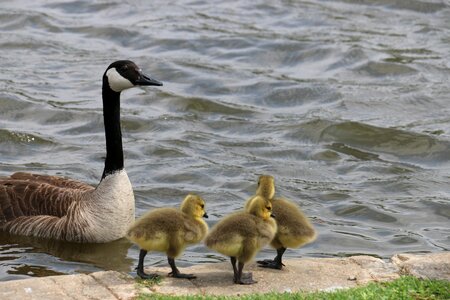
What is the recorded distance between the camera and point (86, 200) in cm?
1199

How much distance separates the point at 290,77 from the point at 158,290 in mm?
10374

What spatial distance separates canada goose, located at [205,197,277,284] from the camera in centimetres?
848

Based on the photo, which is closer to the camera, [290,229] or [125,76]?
[290,229]

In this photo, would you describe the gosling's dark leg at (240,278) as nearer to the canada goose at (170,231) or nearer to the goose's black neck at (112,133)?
the canada goose at (170,231)

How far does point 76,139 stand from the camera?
619 inches

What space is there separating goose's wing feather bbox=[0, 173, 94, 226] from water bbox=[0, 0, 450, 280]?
397 mm

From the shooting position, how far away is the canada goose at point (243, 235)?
8484mm

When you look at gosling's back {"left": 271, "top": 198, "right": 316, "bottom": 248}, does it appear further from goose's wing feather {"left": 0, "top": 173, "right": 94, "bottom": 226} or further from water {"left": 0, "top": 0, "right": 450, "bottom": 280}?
goose's wing feather {"left": 0, "top": 173, "right": 94, "bottom": 226}

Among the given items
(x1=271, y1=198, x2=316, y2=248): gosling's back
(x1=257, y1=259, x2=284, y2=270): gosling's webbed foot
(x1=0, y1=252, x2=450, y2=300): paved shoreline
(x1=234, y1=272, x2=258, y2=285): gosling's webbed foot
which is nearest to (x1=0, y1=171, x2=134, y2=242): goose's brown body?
(x1=0, y1=252, x2=450, y2=300): paved shoreline

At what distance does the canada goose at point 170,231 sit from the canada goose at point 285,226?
48 centimetres

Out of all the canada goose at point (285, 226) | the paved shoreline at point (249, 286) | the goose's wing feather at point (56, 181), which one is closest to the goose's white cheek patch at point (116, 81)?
the goose's wing feather at point (56, 181)

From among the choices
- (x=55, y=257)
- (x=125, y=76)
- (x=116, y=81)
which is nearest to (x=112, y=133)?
(x=116, y=81)

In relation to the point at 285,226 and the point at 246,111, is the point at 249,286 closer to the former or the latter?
the point at 285,226

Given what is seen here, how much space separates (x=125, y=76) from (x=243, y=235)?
393 cm
